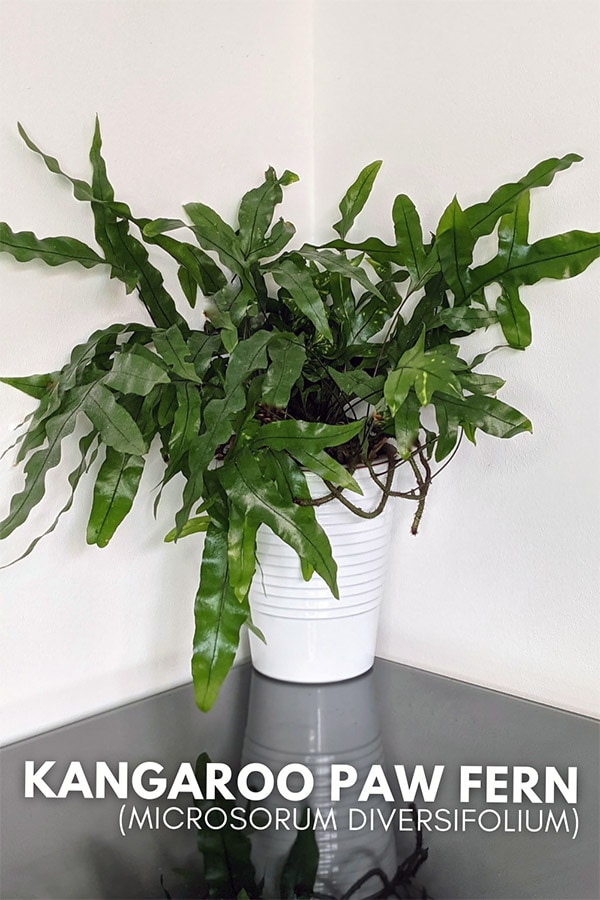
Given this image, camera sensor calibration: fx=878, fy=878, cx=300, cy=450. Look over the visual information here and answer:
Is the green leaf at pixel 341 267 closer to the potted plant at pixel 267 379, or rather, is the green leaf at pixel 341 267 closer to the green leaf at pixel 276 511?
the potted plant at pixel 267 379

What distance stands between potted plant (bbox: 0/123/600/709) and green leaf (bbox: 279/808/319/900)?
0.16 meters

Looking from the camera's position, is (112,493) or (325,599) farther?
(325,599)

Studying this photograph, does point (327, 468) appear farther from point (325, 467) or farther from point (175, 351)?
point (175, 351)

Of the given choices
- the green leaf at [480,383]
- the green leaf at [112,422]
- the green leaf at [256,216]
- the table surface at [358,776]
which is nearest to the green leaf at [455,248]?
the green leaf at [480,383]

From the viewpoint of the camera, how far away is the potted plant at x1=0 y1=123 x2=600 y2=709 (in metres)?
0.94

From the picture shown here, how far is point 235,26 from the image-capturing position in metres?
1.28

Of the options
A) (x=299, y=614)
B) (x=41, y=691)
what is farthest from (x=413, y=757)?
(x=41, y=691)

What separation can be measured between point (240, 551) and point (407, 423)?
0.24m

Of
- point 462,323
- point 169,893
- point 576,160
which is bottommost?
point 169,893

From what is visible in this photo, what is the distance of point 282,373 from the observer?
3.22 ft

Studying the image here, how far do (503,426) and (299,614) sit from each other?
0.37m

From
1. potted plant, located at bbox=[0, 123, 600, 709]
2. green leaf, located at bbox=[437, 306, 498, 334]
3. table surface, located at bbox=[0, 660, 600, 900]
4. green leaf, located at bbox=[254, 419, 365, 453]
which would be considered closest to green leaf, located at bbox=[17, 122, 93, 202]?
potted plant, located at bbox=[0, 123, 600, 709]

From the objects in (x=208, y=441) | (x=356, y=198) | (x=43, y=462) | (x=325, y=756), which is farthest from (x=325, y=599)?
(x=356, y=198)

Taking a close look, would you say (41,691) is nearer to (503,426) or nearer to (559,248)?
(503,426)
